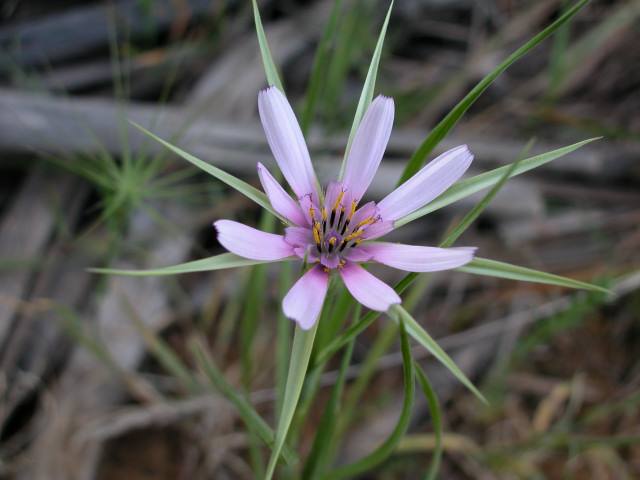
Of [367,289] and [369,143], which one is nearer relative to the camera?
[367,289]

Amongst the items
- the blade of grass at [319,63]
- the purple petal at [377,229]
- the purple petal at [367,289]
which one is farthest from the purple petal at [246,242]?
the blade of grass at [319,63]

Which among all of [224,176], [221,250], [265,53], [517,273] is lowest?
[517,273]

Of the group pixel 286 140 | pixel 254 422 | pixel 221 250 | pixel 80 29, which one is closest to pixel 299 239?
pixel 286 140

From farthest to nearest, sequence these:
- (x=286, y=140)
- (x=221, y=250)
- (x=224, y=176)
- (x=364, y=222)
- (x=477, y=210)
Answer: (x=221, y=250)
(x=364, y=222)
(x=286, y=140)
(x=224, y=176)
(x=477, y=210)

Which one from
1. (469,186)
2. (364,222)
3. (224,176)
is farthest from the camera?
(364,222)

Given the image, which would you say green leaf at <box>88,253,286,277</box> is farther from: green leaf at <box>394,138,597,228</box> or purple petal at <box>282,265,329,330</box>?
green leaf at <box>394,138,597,228</box>

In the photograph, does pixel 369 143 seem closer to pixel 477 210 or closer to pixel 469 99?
pixel 469 99

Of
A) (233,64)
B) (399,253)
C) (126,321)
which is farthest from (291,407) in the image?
(233,64)
